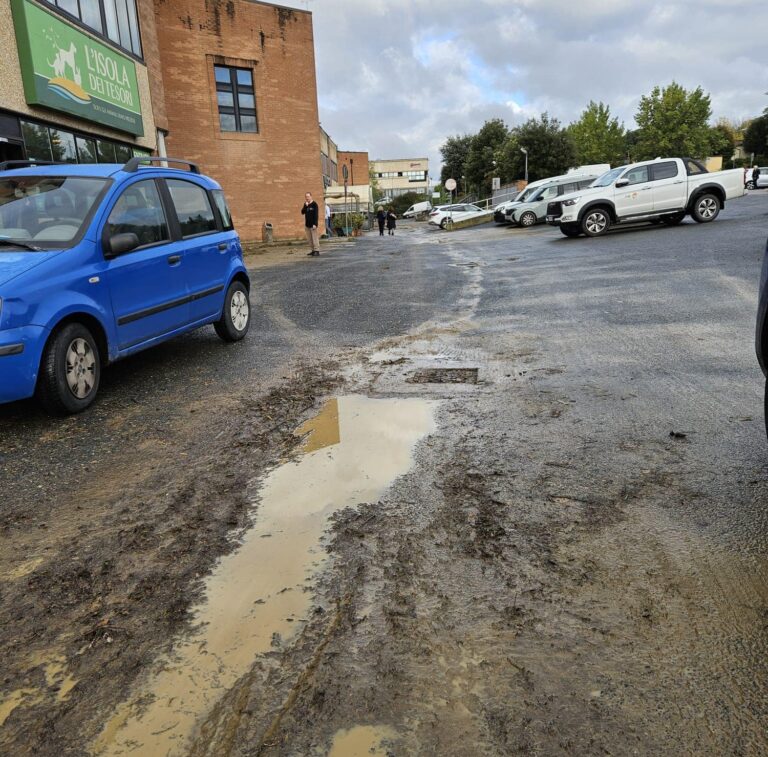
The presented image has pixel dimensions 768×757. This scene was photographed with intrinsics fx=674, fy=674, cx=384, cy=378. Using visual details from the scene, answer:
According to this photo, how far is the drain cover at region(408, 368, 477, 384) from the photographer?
5.70m

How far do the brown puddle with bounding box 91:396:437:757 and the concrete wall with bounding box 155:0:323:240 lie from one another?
2494 cm

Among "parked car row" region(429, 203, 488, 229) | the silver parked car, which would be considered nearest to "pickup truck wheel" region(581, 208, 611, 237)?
the silver parked car

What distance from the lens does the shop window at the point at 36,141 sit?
13539 millimetres

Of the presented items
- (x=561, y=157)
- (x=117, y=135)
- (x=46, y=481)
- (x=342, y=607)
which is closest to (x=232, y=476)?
(x=46, y=481)

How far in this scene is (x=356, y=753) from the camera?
72.4 inches

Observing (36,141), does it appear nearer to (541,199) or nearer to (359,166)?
(541,199)

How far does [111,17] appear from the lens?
1792cm

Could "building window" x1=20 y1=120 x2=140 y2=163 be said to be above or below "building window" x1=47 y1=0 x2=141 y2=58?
below

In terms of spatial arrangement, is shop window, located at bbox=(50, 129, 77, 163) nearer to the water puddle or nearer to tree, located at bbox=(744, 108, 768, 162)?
the water puddle

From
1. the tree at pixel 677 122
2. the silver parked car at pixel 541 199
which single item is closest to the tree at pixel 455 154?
the tree at pixel 677 122

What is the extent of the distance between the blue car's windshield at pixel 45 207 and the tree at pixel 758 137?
83.5 metres

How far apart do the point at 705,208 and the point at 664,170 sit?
1777mm

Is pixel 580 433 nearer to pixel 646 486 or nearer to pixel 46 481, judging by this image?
pixel 646 486

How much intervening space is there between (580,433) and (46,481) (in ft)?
10.5
